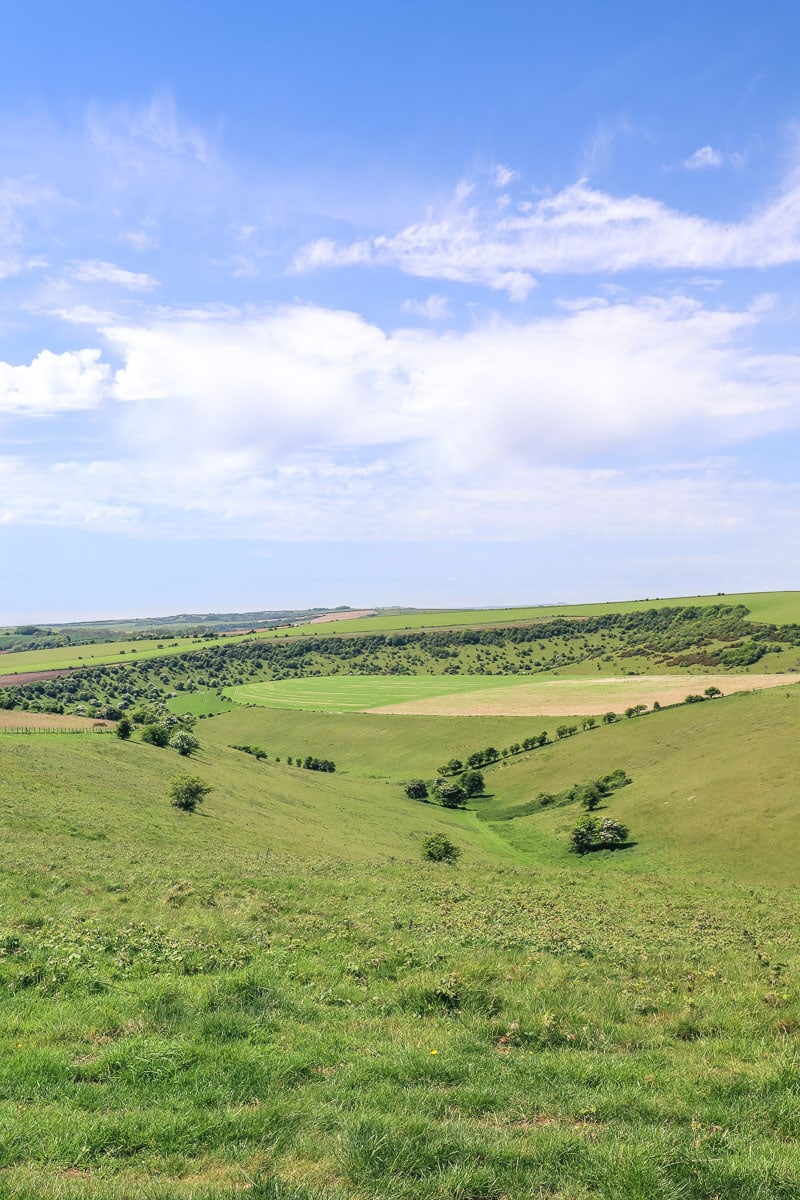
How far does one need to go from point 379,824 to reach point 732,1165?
59.2 m

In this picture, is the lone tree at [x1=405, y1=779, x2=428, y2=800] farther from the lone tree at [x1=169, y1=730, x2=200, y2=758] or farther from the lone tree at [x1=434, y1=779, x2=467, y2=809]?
the lone tree at [x1=169, y1=730, x2=200, y2=758]

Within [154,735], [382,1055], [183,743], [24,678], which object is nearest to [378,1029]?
[382,1055]

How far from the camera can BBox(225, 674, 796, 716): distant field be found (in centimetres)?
12331

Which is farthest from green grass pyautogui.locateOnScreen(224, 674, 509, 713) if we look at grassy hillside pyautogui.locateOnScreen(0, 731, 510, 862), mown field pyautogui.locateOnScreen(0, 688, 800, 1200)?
mown field pyautogui.locateOnScreen(0, 688, 800, 1200)

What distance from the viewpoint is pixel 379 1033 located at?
10.5 m

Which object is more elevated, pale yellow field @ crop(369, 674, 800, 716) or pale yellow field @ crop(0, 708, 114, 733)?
pale yellow field @ crop(0, 708, 114, 733)

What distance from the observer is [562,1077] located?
903cm

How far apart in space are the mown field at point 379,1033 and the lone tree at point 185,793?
53.1ft

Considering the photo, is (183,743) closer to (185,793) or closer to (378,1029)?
(185,793)

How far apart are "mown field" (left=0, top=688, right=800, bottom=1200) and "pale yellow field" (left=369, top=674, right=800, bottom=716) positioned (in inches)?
3643

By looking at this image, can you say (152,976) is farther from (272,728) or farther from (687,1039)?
(272,728)

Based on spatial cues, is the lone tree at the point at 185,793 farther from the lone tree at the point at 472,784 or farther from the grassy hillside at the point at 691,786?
the lone tree at the point at 472,784

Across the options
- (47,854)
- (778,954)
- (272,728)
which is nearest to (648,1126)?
(778,954)

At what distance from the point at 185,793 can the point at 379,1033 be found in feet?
136
